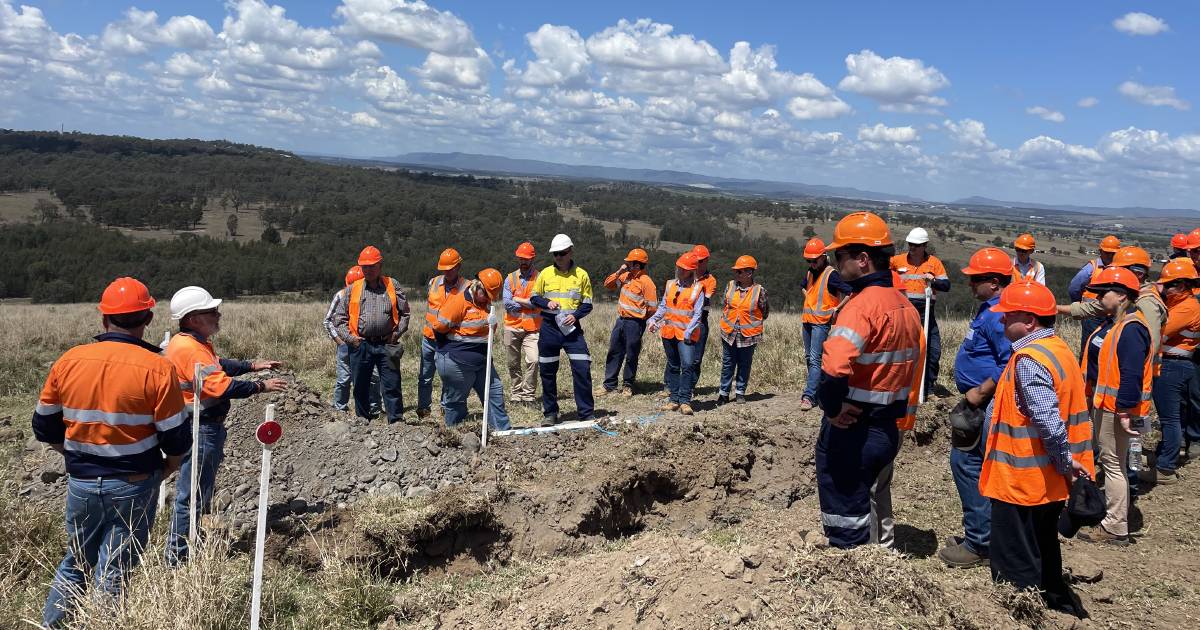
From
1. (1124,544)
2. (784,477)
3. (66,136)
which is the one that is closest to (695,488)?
(784,477)

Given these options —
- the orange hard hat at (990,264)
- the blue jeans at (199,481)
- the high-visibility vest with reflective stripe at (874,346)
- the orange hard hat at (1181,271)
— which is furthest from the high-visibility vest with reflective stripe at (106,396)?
the orange hard hat at (1181,271)

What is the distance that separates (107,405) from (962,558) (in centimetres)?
518

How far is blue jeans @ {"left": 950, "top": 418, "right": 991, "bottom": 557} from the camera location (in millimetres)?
4594

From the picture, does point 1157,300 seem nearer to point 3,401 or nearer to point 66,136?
point 3,401

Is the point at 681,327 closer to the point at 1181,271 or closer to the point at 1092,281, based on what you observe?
the point at 1092,281

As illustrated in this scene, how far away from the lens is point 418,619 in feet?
13.3

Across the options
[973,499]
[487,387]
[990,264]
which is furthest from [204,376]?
[990,264]

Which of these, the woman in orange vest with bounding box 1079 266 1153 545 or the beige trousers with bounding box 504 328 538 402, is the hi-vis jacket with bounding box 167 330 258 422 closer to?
the beige trousers with bounding box 504 328 538 402

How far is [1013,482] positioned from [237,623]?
4284mm

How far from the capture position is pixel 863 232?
366 centimetres

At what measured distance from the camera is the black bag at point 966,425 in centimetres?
438

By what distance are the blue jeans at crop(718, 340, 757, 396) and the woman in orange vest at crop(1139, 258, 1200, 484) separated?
405 cm

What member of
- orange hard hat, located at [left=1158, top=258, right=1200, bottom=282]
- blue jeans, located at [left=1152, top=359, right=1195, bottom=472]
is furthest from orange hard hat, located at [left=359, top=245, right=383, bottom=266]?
blue jeans, located at [left=1152, top=359, right=1195, bottom=472]


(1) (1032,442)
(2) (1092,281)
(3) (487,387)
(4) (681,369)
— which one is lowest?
(4) (681,369)
